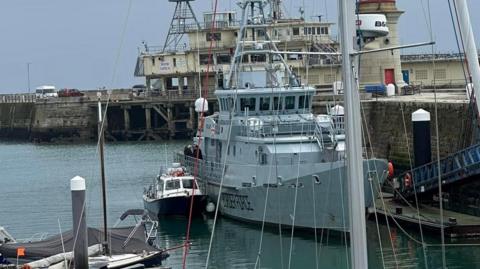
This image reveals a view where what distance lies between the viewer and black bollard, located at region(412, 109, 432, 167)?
35.8 metres

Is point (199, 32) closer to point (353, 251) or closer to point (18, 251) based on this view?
point (18, 251)

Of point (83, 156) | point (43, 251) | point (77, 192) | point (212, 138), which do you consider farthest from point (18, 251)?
point (83, 156)

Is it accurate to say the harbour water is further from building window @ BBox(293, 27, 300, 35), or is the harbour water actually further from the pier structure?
building window @ BBox(293, 27, 300, 35)

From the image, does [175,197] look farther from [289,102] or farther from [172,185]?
[289,102]

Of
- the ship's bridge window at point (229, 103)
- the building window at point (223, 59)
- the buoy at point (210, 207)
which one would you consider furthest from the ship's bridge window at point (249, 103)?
the building window at point (223, 59)

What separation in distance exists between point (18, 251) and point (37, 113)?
7085 centimetres

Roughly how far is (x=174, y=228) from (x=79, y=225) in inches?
581

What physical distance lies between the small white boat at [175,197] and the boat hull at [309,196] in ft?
10.5

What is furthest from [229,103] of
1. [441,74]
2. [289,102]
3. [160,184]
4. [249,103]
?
[441,74]

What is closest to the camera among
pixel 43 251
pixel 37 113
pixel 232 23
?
pixel 43 251

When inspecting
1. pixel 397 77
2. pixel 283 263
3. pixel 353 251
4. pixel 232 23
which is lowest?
pixel 283 263

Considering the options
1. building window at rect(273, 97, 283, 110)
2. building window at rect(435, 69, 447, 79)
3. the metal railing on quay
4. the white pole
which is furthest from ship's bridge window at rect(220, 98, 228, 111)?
the metal railing on quay

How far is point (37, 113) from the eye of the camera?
95.4 m

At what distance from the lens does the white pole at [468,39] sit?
42.9 ft
